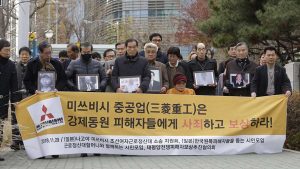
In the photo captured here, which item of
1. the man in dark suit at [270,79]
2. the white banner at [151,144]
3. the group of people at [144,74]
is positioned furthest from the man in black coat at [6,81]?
the man in dark suit at [270,79]

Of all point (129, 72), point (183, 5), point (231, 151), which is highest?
point (183, 5)

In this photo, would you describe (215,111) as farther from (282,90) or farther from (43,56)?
(43,56)

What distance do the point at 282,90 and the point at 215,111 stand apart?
1.54 m

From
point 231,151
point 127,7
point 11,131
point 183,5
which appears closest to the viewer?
point 11,131

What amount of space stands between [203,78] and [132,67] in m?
1.73

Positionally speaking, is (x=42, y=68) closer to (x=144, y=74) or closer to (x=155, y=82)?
(x=144, y=74)

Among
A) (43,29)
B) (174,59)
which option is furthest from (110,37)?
(174,59)

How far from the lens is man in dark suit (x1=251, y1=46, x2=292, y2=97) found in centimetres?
1094

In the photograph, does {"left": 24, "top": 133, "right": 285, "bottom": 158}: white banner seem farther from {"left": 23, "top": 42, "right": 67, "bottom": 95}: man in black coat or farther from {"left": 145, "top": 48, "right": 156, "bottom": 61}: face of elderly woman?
{"left": 145, "top": 48, "right": 156, "bottom": 61}: face of elderly woman

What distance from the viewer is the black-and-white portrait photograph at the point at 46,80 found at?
10523mm

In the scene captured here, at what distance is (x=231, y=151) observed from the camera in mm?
10375

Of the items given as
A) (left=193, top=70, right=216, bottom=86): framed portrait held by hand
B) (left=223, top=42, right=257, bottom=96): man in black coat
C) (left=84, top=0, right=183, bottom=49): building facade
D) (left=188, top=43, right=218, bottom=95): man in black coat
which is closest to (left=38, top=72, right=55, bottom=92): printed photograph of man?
(left=188, top=43, right=218, bottom=95): man in black coat

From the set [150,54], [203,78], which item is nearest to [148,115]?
[150,54]

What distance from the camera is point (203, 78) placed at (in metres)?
11.5
